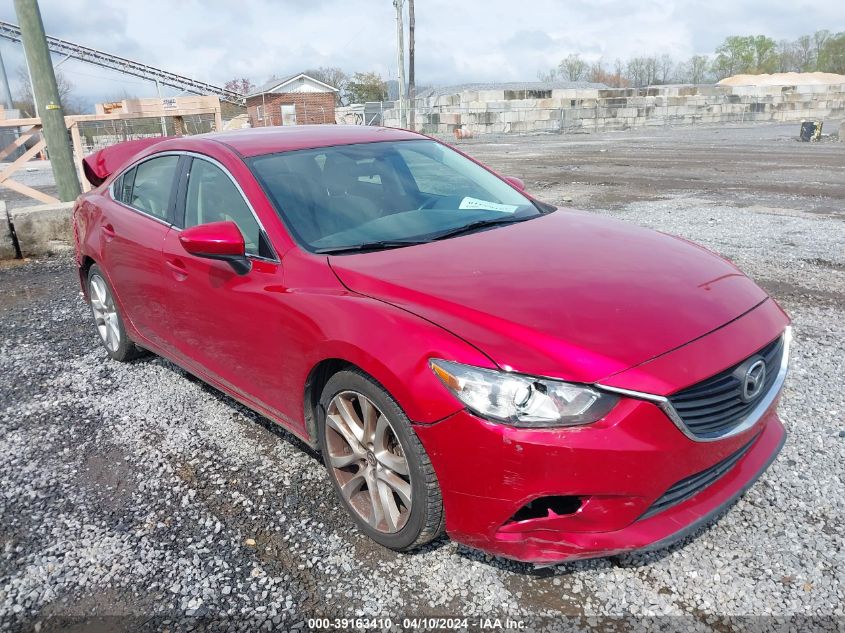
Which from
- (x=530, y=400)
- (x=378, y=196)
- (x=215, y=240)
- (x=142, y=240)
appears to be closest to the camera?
(x=530, y=400)

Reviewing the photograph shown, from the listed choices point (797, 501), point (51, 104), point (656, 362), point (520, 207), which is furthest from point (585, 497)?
point (51, 104)

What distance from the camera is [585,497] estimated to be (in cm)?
211

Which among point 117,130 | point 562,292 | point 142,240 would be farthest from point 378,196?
point 117,130

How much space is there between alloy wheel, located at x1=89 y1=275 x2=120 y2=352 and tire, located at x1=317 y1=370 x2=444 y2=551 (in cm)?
255

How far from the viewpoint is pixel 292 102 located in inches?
1911

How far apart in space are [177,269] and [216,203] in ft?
1.43

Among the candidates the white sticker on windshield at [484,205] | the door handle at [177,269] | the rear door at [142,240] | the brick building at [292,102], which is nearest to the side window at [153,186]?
the rear door at [142,240]

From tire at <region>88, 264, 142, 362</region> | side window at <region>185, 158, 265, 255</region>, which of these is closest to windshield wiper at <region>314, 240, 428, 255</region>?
side window at <region>185, 158, 265, 255</region>

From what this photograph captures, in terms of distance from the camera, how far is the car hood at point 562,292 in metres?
2.14

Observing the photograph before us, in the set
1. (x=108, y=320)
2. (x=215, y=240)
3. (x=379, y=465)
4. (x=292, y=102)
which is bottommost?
(x=108, y=320)

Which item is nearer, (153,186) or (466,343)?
(466,343)

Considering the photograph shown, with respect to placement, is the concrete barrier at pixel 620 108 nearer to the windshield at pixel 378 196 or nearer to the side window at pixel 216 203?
the windshield at pixel 378 196

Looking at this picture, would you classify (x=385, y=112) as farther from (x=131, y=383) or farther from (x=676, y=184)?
(x=131, y=383)

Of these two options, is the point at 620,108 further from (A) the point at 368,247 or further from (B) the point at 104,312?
(A) the point at 368,247
